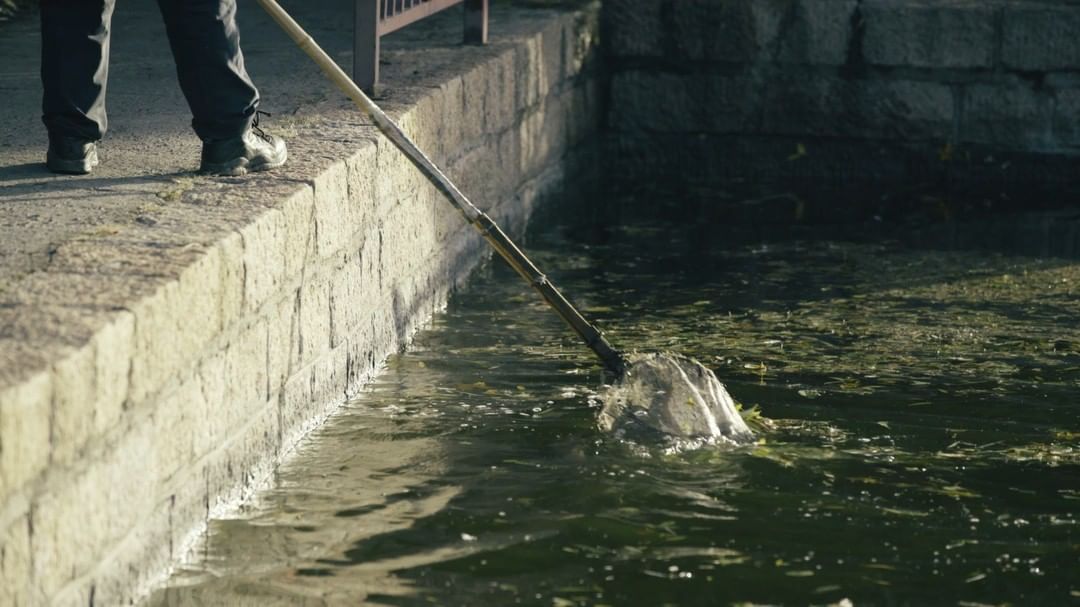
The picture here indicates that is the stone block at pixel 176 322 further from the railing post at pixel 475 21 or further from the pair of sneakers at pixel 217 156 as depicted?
the railing post at pixel 475 21

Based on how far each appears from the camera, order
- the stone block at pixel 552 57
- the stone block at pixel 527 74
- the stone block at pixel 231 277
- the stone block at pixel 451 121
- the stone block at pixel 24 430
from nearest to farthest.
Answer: the stone block at pixel 24 430, the stone block at pixel 231 277, the stone block at pixel 451 121, the stone block at pixel 527 74, the stone block at pixel 552 57

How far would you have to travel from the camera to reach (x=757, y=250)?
7023 mm

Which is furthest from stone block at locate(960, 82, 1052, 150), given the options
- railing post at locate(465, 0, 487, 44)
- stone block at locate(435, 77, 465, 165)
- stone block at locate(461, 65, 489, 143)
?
stone block at locate(435, 77, 465, 165)

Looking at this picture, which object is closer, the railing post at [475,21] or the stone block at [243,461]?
the stone block at [243,461]

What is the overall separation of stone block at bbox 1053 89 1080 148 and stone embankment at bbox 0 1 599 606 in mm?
2655

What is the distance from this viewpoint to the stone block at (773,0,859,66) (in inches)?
324

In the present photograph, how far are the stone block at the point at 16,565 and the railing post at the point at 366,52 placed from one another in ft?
10.1

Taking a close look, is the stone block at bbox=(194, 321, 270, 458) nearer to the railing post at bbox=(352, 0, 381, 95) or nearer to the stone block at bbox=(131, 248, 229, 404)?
the stone block at bbox=(131, 248, 229, 404)

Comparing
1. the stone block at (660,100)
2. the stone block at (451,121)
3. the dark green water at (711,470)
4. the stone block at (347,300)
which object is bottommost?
the dark green water at (711,470)

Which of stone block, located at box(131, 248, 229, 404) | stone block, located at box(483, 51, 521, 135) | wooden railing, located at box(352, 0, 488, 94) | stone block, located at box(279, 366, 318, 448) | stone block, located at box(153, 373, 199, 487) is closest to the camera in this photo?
stone block, located at box(131, 248, 229, 404)

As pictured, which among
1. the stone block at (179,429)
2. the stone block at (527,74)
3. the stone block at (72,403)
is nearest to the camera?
the stone block at (72,403)

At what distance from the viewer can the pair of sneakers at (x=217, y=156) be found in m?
4.61

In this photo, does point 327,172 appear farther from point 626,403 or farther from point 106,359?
point 106,359

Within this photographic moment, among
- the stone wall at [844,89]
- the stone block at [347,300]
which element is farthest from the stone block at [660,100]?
the stone block at [347,300]
